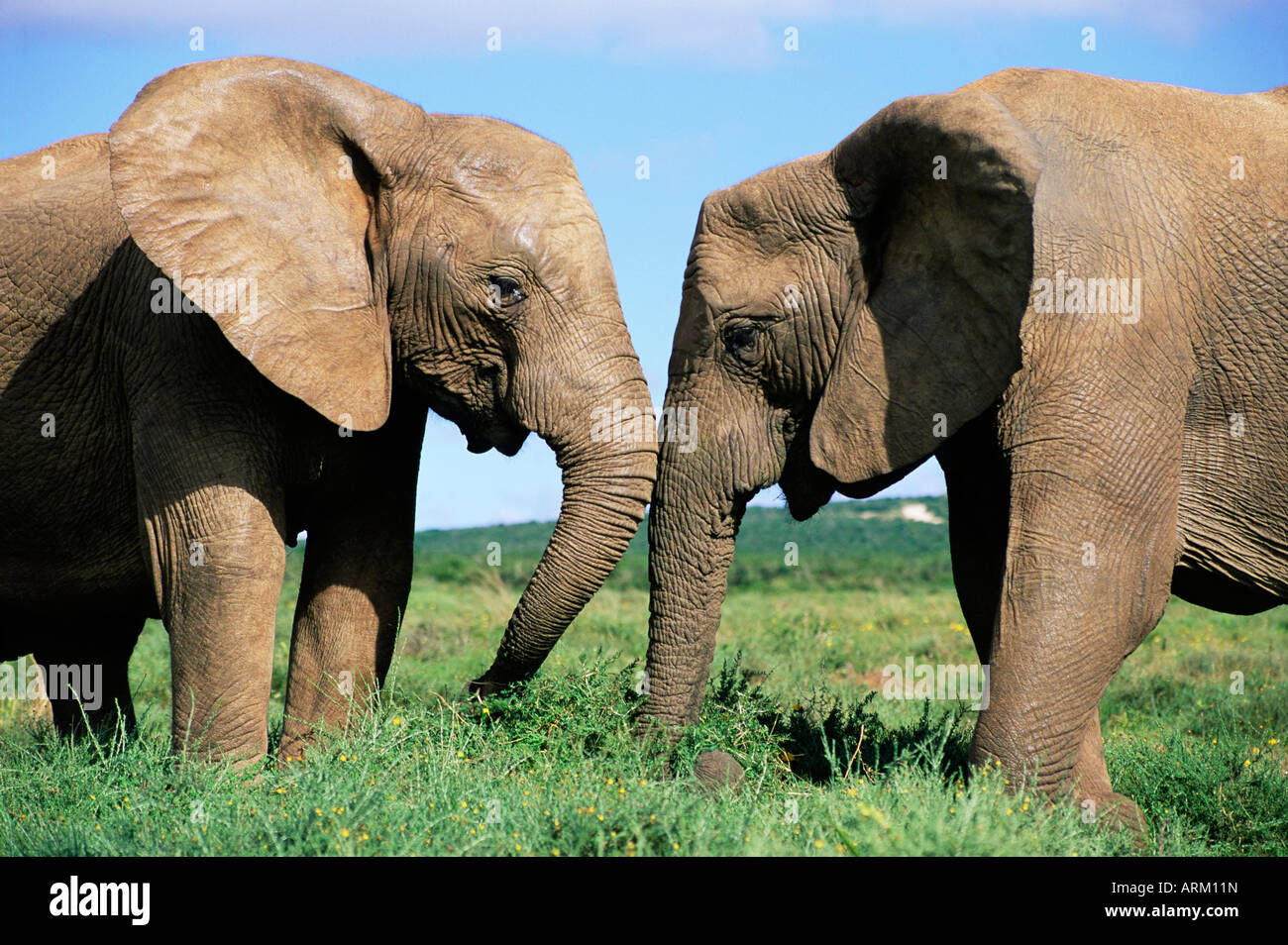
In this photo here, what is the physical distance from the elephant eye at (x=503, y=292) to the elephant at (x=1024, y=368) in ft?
3.26

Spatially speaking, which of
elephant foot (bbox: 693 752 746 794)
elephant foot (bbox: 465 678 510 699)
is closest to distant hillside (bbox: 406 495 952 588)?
elephant foot (bbox: 465 678 510 699)

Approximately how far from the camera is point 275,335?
242 inches

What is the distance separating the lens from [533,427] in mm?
6441

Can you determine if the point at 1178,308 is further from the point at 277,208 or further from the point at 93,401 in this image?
the point at 93,401

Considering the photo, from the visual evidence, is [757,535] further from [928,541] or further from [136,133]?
[136,133]

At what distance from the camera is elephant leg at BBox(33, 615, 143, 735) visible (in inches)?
336

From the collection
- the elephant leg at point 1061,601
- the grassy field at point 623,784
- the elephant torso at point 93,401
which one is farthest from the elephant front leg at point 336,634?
the elephant leg at point 1061,601

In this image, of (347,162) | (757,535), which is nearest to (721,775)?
(347,162)

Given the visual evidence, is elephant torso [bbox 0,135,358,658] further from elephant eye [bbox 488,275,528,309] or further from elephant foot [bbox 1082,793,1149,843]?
elephant foot [bbox 1082,793,1149,843]

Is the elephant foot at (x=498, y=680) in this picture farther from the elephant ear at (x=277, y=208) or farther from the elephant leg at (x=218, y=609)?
the elephant ear at (x=277, y=208)

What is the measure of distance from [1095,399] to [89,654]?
591cm

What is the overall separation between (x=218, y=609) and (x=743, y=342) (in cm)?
270

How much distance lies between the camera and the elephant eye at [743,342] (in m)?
6.95

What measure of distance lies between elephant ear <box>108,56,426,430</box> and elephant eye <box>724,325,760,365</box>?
1.62 m
